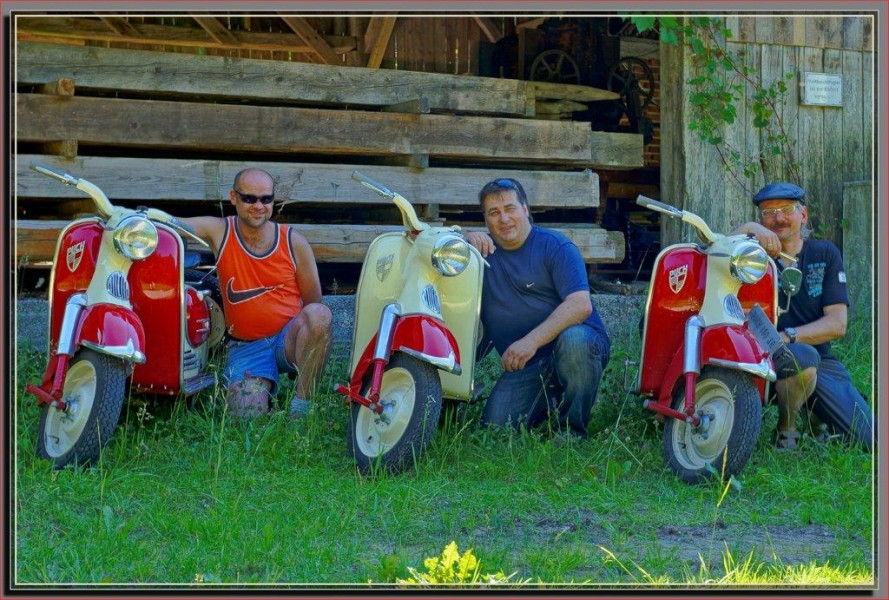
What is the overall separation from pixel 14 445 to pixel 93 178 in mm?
2315

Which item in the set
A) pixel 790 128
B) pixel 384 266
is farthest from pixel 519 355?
pixel 790 128

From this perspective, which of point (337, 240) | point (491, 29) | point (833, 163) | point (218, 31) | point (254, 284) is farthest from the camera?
point (491, 29)

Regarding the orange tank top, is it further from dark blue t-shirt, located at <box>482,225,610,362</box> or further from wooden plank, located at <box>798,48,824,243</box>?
wooden plank, located at <box>798,48,824,243</box>

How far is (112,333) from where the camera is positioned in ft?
13.3

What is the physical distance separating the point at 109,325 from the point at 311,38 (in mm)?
5701

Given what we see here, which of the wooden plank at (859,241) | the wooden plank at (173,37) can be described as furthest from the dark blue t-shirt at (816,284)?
the wooden plank at (173,37)

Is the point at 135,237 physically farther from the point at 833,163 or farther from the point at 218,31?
the point at 218,31

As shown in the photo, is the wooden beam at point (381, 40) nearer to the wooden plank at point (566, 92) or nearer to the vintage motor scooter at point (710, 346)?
the wooden plank at point (566, 92)

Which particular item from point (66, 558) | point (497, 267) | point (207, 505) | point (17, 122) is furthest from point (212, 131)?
point (66, 558)

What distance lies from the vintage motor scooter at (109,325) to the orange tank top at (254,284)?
0.23m

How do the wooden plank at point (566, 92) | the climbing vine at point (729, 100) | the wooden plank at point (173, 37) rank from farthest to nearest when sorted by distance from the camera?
1. the wooden plank at point (173, 37)
2. the wooden plank at point (566, 92)
3. the climbing vine at point (729, 100)

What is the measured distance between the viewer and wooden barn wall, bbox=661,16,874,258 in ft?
23.4

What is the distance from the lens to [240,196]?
193 inches

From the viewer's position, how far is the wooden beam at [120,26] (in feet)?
29.9
